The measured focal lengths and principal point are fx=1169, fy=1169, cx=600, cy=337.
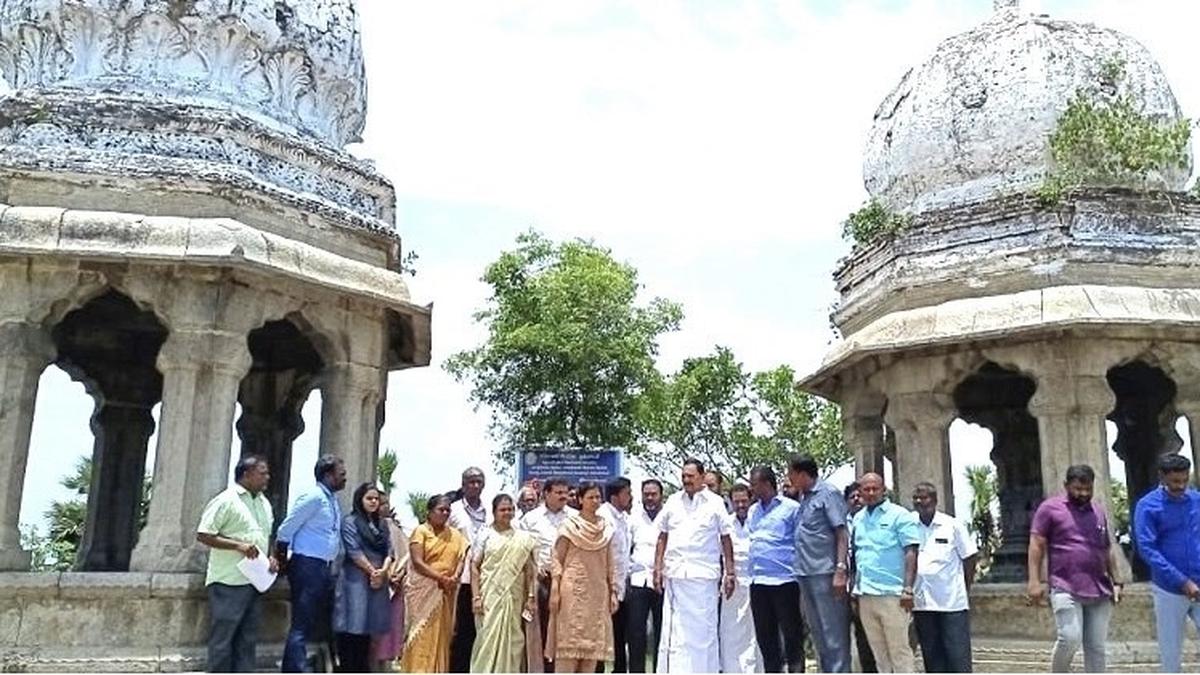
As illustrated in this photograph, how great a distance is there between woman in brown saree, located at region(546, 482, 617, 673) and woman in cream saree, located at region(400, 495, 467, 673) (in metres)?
0.75

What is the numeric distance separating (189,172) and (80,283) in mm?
1188

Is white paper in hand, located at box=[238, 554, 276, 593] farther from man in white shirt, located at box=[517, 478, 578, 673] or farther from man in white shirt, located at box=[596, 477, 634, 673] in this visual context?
man in white shirt, located at box=[596, 477, 634, 673]

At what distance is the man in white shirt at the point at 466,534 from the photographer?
865 cm

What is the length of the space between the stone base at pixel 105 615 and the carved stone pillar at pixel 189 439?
0.64 feet

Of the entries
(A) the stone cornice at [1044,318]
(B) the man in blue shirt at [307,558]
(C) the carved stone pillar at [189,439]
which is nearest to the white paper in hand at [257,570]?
(B) the man in blue shirt at [307,558]

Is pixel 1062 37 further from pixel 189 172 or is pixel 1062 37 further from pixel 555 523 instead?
pixel 189 172

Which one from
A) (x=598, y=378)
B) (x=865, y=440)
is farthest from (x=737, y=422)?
(x=865, y=440)

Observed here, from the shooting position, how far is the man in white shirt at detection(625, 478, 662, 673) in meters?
8.70

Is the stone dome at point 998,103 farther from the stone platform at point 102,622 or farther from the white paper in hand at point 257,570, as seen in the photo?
the stone platform at point 102,622

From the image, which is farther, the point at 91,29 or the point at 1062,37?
the point at 1062,37

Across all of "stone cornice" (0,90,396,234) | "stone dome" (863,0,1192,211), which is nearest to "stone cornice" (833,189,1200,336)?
"stone dome" (863,0,1192,211)

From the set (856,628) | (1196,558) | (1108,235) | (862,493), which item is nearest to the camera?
(1196,558)

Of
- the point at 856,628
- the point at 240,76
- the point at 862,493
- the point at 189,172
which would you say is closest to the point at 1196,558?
the point at 862,493

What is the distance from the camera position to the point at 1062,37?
1247cm
